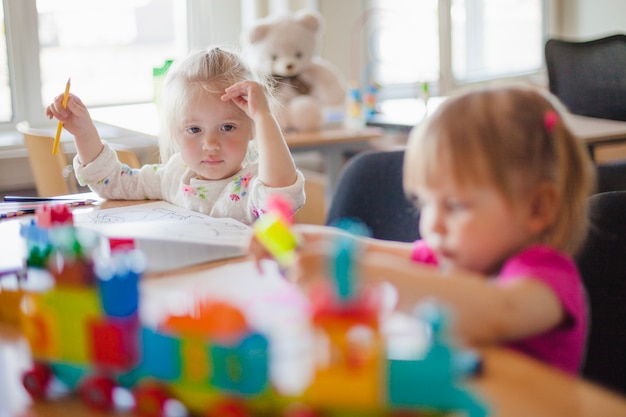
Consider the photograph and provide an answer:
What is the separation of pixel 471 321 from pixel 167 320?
0.24 meters

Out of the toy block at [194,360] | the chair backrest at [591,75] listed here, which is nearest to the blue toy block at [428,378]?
the toy block at [194,360]

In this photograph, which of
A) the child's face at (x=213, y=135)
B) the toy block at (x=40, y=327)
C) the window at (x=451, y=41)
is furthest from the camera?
the window at (x=451, y=41)

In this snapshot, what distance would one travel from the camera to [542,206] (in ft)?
2.50

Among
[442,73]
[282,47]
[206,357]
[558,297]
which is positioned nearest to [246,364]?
[206,357]

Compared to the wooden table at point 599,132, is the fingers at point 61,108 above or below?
above

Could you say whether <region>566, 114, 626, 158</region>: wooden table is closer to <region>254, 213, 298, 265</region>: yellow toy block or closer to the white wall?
<region>254, 213, 298, 265</region>: yellow toy block

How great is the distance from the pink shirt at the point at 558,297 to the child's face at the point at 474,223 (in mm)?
20

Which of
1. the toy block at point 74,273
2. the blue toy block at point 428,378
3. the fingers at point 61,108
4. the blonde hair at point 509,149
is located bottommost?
the blue toy block at point 428,378

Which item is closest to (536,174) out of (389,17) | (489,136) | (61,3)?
(489,136)

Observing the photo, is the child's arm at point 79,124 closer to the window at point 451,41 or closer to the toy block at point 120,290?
the toy block at point 120,290

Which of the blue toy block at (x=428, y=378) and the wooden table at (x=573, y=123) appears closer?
the blue toy block at (x=428, y=378)

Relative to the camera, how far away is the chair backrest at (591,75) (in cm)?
271

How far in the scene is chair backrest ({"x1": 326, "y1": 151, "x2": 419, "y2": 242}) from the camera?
53.1 inches

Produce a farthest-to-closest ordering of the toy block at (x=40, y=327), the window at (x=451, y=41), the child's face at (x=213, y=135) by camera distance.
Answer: the window at (x=451, y=41) → the child's face at (x=213, y=135) → the toy block at (x=40, y=327)
